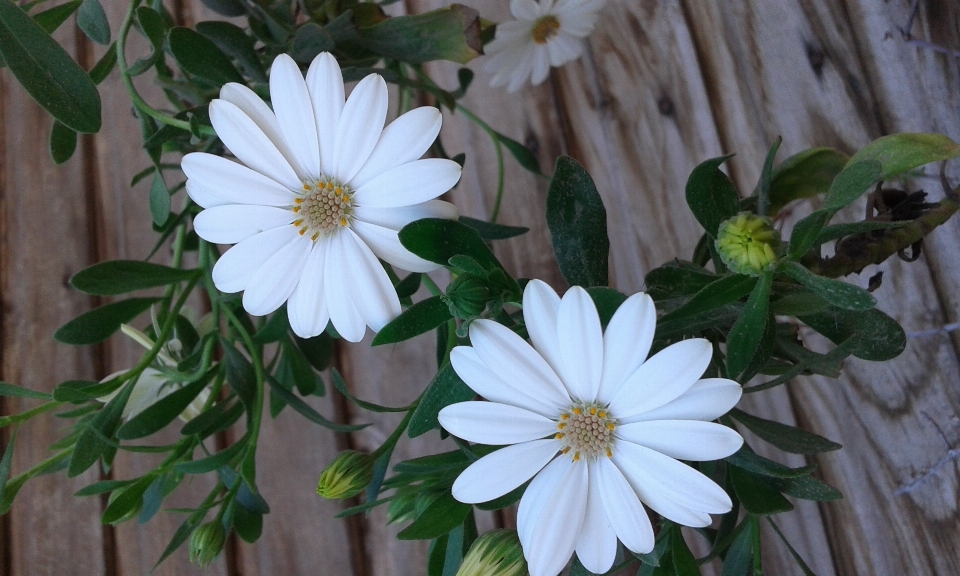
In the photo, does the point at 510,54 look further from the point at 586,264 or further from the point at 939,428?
the point at 939,428

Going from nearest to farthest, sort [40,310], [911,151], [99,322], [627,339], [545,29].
→ [627,339], [911,151], [99,322], [545,29], [40,310]

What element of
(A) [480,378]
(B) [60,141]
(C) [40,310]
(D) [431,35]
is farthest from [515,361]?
(C) [40,310]

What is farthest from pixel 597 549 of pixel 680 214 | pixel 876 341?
pixel 680 214

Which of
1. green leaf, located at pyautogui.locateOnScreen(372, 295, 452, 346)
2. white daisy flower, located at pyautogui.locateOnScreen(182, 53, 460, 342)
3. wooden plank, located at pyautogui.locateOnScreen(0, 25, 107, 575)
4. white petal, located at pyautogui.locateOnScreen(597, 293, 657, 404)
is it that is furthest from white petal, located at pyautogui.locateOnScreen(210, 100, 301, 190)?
wooden plank, located at pyautogui.locateOnScreen(0, 25, 107, 575)

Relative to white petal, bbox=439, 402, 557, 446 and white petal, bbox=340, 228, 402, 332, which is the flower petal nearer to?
white petal, bbox=439, 402, 557, 446

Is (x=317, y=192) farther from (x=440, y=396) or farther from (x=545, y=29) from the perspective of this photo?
(x=545, y=29)

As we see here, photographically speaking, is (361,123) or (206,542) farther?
(206,542)
